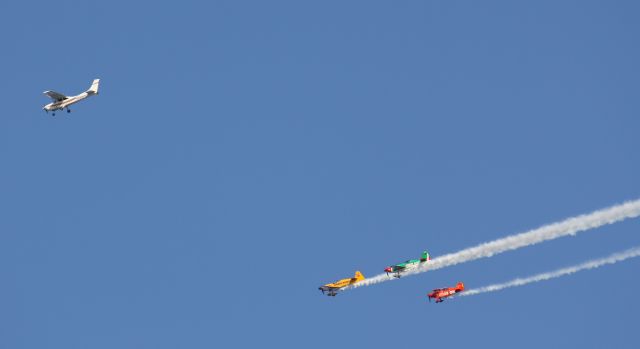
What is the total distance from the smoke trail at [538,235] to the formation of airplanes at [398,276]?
0.45 metres

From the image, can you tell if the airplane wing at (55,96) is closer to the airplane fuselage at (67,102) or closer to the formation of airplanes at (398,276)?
the airplane fuselage at (67,102)

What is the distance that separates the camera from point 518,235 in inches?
2899

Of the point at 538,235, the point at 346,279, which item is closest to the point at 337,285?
the point at 346,279

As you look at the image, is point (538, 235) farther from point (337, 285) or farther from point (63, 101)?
point (63, 101)

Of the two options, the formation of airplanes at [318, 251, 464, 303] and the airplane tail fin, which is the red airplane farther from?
the airplane tail fin

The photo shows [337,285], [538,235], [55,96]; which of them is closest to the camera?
[538,235]

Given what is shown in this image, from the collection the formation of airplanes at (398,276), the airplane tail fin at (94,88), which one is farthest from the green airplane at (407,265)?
the airplane tail fin at (94,88)

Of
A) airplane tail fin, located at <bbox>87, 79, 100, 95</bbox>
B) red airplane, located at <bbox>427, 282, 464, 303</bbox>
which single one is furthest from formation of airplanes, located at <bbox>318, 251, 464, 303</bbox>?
airplane tail fin, located at <bbox>87, 79, 100, 95</bbox>

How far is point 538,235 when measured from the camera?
236ft

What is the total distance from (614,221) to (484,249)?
12.6 metres

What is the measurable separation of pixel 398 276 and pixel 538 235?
47.7ft

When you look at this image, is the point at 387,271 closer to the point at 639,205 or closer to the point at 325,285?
the point at 325,285

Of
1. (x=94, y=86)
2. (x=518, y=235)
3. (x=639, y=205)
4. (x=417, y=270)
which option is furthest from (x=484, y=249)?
(x=94, y=86)

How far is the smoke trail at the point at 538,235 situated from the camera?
6550 cm
